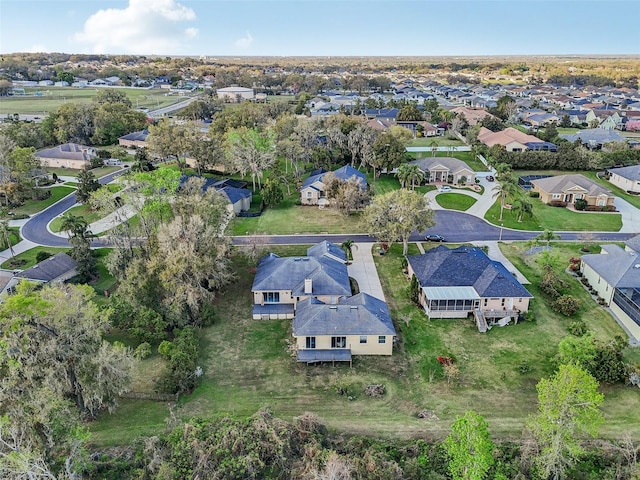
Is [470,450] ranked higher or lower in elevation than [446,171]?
lower

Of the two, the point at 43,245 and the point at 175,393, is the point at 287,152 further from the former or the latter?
the point at 175,393

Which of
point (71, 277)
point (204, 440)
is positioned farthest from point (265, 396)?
point (71, 277)

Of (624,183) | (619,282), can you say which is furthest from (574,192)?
(619,282)

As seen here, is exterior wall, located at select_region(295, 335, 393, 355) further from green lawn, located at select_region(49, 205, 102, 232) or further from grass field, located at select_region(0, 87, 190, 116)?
grass field, located at select_region(0, 87, 190, 116)

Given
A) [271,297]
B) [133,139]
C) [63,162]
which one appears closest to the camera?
[271,297]

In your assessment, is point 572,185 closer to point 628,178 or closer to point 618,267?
point 628,178

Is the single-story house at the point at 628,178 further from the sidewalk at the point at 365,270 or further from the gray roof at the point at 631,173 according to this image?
the sidewalk at the point at 365,270
